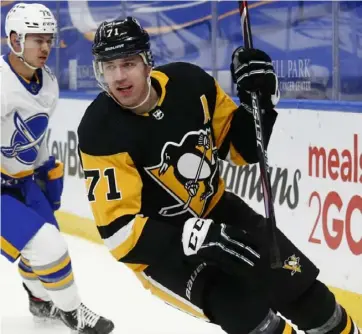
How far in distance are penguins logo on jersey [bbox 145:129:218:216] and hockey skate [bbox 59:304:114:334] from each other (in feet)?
3.88

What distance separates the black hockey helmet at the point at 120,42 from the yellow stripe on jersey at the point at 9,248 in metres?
1.27

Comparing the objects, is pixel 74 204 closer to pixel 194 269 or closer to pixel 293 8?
pixel 293 8

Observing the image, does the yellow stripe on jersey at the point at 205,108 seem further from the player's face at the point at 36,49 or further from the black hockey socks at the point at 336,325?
the player's face at the point at 36,49

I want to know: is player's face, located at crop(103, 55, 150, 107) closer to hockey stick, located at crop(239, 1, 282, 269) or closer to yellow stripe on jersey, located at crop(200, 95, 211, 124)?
yellow stripe on jersey, located at crop(200, 95, 211, 124)

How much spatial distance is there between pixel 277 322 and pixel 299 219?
1678mm

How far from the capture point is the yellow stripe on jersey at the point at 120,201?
8.07ft

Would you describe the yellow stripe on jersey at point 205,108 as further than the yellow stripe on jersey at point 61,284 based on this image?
No

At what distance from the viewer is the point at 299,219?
13.3 feet

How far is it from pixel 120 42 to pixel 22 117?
122cm

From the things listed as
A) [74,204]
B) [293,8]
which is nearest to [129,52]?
[293,8]

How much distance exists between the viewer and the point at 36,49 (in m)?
3.67

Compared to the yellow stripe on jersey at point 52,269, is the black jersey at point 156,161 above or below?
→ above

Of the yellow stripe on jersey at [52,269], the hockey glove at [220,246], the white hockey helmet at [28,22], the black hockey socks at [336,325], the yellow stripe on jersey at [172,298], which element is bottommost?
the yellow stripe on jersey at [52,269]

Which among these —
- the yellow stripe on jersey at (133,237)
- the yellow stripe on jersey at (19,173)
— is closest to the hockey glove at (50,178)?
the yellow stripe on jersey at (19,173)
